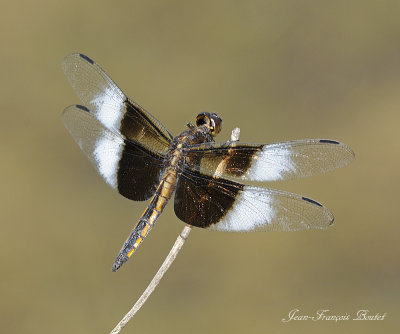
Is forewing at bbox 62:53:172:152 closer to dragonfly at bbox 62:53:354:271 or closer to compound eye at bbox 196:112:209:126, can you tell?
dragonfly at bbox 62:53:354:271

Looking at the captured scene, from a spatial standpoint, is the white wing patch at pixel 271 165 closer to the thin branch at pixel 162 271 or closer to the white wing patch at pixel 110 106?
the thin branch at pixel 162 271

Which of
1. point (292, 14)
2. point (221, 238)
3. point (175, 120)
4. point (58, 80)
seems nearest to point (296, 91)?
point (292, 14)
